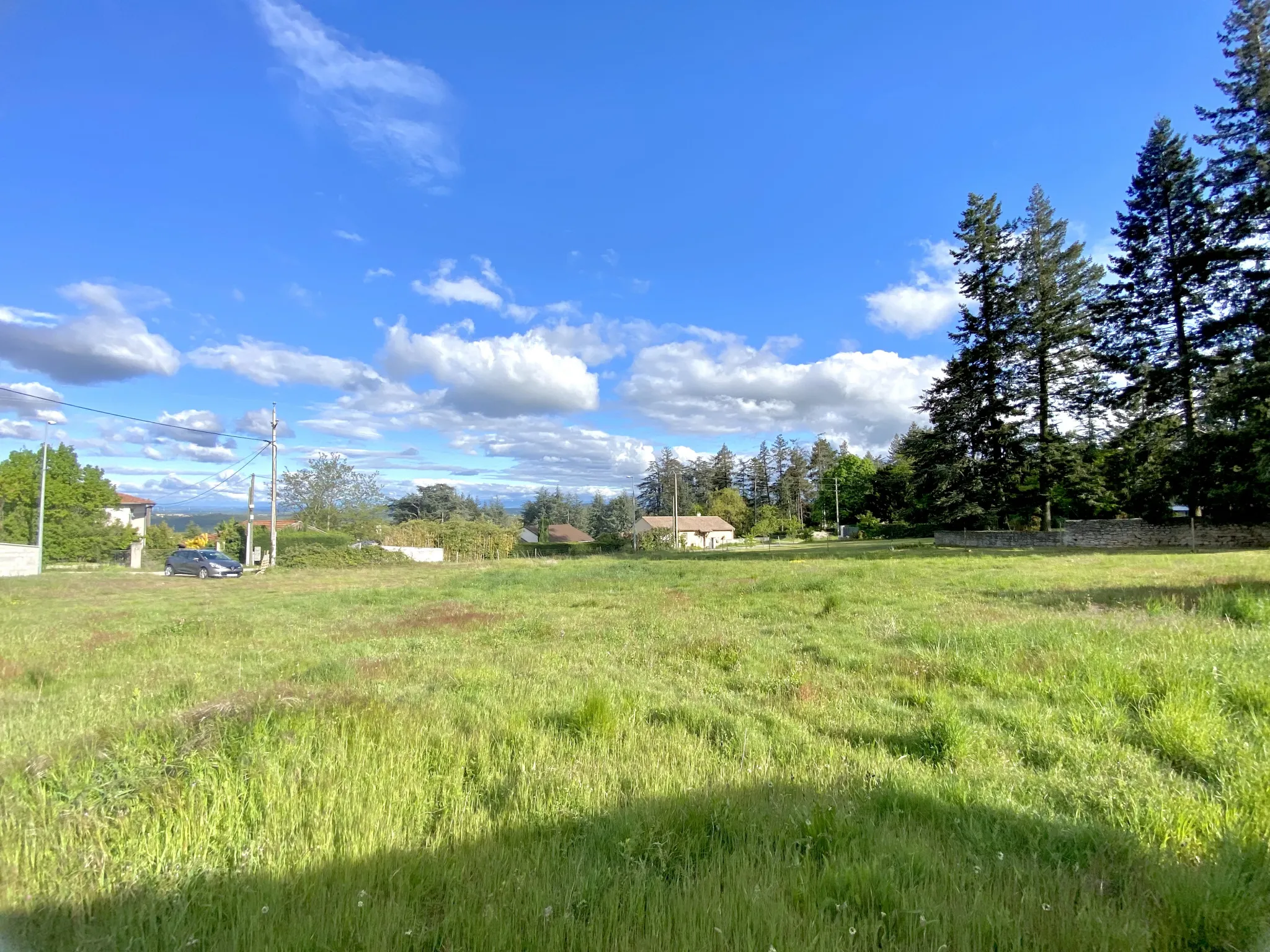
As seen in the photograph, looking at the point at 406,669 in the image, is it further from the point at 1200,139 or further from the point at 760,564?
the point at 1200,139

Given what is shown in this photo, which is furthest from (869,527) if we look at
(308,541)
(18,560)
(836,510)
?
(18,560)

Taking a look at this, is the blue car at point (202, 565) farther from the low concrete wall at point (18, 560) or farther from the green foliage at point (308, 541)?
the green foliage at point (308, 541)

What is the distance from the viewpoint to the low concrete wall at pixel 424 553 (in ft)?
138

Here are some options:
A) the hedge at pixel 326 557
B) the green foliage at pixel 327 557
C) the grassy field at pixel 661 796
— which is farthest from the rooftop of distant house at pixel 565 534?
the grassy field at pixel 661 796

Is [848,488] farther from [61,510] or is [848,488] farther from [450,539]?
Answer: [61,510]

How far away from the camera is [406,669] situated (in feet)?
22.9

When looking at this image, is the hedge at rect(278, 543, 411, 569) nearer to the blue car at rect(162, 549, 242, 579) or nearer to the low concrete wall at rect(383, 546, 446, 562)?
the low concrete wall at rect(383, 546, 446, 562)

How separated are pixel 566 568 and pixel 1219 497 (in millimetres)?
27036

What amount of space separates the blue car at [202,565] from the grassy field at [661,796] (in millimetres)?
23417

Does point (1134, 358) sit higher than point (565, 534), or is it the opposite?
point (1134, 358)

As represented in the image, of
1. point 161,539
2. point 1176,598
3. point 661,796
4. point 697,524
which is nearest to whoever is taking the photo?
point 661,796

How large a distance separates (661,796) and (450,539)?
1698 inches

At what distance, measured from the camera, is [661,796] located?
10.6 ft

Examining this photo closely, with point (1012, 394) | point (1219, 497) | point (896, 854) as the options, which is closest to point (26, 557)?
point (896, 854)
